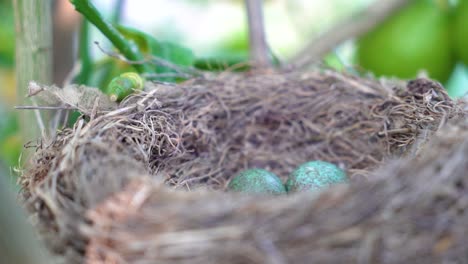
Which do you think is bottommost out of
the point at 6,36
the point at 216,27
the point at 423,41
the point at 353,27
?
the point at 423,41

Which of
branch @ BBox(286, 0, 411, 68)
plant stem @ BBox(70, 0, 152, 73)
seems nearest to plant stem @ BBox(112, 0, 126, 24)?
plant stem @ BBox(70, 0, 152, 73)

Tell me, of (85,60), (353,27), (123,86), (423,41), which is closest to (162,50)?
(85,60)

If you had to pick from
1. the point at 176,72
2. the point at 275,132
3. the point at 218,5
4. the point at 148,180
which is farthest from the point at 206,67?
the point at 218,5

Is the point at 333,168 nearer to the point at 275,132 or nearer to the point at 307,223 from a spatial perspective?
the point at 275,132

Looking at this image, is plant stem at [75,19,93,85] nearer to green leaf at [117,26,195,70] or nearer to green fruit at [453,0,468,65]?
green leaf at [117,26,195,70]

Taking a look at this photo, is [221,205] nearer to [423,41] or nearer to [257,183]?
[257,183]
